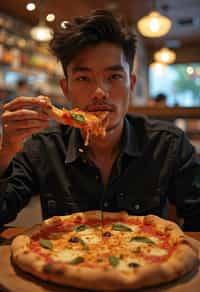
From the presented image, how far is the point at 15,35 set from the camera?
20.9 ft

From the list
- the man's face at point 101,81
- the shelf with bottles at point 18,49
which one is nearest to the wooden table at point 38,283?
the man's face at point 101,81

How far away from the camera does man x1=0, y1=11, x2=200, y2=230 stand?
1544mm

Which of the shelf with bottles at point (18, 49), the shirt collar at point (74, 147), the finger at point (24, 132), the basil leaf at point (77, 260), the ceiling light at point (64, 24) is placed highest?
the shelf with bottles at point (18, 49)

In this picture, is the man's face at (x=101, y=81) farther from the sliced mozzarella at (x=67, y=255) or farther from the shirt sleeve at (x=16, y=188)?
the sliced mozzarella at (x=67, y=255)

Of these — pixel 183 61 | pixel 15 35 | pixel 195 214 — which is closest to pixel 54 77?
pixel 15 35

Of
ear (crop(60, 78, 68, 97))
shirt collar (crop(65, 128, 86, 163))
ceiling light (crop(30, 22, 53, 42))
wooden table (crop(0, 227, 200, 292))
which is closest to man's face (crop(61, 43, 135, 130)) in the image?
ear (crop(60, 78, 68, 97))

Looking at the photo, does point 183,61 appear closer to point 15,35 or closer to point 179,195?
point 15,35

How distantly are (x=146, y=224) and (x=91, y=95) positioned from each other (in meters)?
0.55

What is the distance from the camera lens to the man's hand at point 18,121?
131cm

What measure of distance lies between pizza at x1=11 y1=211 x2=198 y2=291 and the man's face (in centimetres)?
43

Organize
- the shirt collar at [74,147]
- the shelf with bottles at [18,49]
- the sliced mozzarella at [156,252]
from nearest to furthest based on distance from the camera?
the sliced mozzarella at [156,252], the shirt collar at [74,147], the shelf with bottles at [18,49]

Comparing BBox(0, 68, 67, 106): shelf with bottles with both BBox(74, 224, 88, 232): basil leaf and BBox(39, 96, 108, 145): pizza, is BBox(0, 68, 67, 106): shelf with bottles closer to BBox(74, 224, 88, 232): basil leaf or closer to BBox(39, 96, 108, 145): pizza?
BBox(39, 96, 108, 145): pizza

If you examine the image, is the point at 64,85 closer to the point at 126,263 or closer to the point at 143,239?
the point at 143,239

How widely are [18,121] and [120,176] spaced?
56 centimetres
